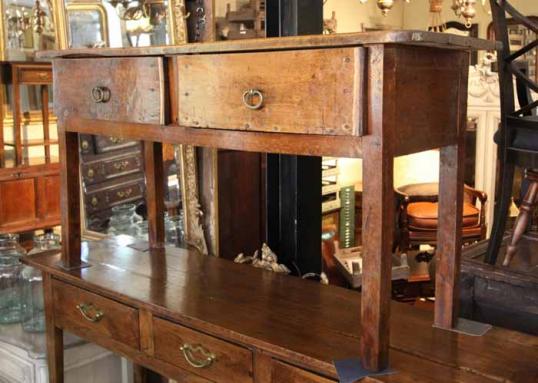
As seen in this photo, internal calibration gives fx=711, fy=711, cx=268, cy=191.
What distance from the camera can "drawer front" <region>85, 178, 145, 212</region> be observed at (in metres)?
2.92

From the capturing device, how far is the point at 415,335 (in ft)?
4.95

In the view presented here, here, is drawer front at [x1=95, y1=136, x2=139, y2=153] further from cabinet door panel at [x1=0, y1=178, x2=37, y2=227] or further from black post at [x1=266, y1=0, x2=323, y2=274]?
cabinet door panel at [x1=0, y1=178, x2=37, y2=227]

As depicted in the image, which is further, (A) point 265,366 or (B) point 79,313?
(B) point 79,313

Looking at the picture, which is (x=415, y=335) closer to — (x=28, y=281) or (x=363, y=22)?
(x=28, y=281)

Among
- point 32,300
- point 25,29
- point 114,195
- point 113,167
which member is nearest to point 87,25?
point 113,167

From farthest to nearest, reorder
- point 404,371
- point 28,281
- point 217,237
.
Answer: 1. point 217,237
2. point 28,281
3. point 404,371

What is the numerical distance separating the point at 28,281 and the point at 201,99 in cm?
125

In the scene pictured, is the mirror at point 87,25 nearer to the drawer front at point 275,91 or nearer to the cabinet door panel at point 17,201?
the cabinet door panel at point 17,201

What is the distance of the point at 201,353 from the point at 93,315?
17.5 inches

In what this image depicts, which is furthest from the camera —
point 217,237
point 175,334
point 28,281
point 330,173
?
point 330,173

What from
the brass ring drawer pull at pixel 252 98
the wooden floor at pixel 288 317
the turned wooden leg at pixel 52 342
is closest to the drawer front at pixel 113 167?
the wooden floor at pixel 288 317

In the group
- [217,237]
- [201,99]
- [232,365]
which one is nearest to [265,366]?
[232,365]

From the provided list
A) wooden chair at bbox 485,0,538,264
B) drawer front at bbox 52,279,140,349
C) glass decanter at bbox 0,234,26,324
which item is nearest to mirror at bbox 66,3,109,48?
glass decanter at bbox 0,234,26,324

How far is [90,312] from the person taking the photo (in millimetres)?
1945
